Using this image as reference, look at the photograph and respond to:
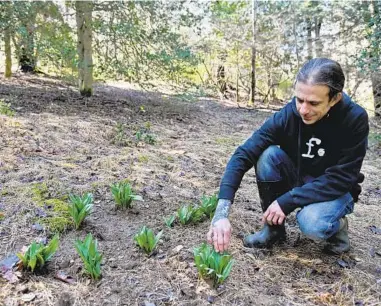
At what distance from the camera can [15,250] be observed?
2.17 metres

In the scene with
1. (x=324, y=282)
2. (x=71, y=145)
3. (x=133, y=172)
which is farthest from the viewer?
(x=71, y=145)

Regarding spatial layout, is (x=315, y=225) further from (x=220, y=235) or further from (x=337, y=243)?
(x=220, y=235)

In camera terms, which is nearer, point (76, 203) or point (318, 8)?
point (76, 203)

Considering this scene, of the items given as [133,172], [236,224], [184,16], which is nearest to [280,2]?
[184,16]

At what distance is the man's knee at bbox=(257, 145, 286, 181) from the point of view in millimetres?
2275

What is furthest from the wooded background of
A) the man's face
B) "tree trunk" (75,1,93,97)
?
the man's face

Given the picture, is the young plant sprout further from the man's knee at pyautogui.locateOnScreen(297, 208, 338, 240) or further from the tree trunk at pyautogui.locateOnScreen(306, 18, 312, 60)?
the tree trunk at pyautogui.locateOnScreen(306, 18, 312, 60)

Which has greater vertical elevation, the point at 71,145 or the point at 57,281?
the point at 71,145

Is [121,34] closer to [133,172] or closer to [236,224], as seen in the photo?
[133,172]

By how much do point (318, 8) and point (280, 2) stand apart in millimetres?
1361

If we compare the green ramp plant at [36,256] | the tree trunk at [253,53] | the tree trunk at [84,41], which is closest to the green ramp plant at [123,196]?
the green ramp plant at [36,256]

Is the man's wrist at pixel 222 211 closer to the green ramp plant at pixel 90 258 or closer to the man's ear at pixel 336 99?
the green ramp plant at pixel 90 258

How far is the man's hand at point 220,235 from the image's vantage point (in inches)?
74.9

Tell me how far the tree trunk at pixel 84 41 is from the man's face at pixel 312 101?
5.57 m
